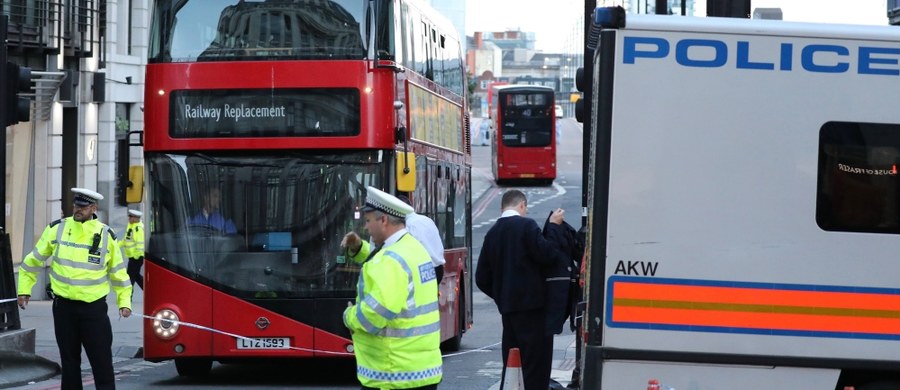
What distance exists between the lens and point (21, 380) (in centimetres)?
1384

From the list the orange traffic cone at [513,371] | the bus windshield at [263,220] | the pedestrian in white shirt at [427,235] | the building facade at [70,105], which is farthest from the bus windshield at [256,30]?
the building facade at [70,105]

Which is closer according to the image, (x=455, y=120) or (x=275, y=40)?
(x=275, y=40)

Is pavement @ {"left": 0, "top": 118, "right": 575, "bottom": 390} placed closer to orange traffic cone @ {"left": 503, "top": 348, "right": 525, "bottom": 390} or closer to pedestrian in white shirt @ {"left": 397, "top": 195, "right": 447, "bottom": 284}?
pedestrian in white shirt @ {"left": 397, "top": 195, "right": 447, "bottom": 284}

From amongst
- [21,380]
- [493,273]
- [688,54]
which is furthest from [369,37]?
[688,54]

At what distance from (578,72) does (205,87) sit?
3.40m

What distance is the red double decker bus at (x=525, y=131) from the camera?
53062 millimetres

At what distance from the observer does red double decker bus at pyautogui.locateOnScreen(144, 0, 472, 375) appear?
13.3 m

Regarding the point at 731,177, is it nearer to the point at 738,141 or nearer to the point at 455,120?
the point at 738,141

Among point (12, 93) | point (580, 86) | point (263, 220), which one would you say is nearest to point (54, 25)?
point (12, 93)

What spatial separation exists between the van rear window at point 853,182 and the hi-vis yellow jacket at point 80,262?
5.68 meters

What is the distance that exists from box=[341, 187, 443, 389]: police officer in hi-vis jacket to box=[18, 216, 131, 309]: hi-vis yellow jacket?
185 inches

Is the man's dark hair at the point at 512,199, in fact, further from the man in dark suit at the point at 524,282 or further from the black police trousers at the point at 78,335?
the black police trousers at the point at 78,335

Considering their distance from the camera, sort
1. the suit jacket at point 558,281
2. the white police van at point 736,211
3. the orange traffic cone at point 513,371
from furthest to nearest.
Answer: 1. the suit jacket at point 558,281
2. the orange traffic cone at point 513,371
3. the white police van at point 736,211

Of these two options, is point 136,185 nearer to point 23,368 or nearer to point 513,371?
point 23,368
